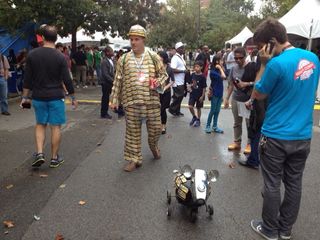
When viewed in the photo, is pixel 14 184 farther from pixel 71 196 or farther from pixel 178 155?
pixel 178 155

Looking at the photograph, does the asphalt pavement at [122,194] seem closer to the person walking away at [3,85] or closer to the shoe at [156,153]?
the shoe at [156,153]

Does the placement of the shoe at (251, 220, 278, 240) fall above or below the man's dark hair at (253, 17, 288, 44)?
below

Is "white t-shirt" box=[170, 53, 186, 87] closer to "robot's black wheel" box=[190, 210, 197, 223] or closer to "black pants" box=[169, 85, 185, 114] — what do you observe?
"black pants" box=[169, 85, 185, 114]

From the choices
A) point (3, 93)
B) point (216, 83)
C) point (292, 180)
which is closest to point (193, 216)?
point (292, 180)

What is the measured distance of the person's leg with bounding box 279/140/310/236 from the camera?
3434 millimetres

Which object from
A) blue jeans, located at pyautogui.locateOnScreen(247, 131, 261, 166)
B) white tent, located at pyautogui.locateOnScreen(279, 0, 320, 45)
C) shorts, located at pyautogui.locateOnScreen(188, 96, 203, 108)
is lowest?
blue jeans, located at pyautogui.locateOnScreen(247, 131, 261, 166)

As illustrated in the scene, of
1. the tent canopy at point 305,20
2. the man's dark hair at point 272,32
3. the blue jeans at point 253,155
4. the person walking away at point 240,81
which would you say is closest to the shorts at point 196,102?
the person walking away at point 240,81

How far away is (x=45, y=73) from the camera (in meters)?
5.30

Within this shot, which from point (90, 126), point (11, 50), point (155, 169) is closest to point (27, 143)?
point (90, 126)

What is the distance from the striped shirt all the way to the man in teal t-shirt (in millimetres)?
2123

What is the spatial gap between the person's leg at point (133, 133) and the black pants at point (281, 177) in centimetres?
224

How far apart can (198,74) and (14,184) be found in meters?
4.71

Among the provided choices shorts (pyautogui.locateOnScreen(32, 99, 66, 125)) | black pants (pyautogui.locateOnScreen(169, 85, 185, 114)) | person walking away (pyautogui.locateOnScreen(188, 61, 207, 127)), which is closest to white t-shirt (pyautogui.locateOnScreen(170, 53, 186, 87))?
black pants (pyautogui.locateOnScreen(169, 85, 185, 114))

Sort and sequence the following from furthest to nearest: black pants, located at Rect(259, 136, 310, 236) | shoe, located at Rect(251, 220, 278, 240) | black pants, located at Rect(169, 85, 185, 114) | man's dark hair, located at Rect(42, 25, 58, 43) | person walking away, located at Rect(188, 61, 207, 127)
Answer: black pants, located at Rect(169, 85, 185, 114)
person walking away, located at Rect(188, 61, 207, 127)
man's dark hair, located at Rect(42, 25, 58, 43)
shoe, located at Rect(251, 220, 278, 240)
black pants, located at Rect(259, 136, 310, 236)
